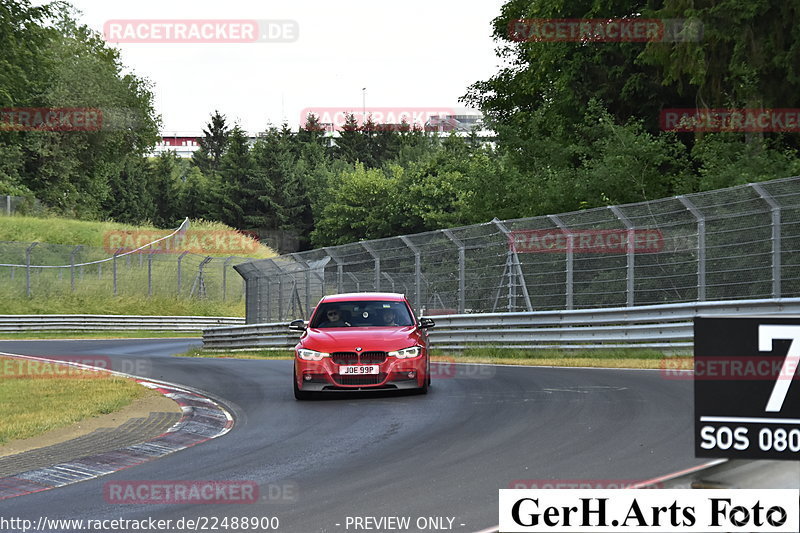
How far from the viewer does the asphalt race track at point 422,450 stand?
7.47 metres

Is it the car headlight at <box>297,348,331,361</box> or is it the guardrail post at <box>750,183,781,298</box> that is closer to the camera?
the car headlight at <box>297,348,331,361</box>

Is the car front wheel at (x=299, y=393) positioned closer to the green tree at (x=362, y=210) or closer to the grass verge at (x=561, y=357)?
the grass verge at (x=561, y=357)

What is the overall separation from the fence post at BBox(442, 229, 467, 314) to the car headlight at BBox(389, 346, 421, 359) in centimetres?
917

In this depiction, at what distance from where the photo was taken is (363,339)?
14.5 metres

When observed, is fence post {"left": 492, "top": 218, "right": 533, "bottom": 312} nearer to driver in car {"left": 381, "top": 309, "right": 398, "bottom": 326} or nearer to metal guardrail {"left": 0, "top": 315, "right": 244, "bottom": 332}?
driver in car {"left": 381, "top": 309, "right": 398, "bottom": 326}

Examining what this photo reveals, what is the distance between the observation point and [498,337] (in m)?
22.4

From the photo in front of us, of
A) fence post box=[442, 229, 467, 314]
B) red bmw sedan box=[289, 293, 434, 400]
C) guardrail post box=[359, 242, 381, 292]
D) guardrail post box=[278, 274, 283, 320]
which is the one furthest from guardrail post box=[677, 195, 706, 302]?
guardrail post box=[278, 274, 283, 320]

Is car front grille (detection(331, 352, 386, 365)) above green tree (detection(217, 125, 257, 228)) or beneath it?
beneath

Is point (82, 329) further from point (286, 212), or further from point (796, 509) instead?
point (286, 212)

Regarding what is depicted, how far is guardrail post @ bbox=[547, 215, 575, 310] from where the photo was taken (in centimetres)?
2098

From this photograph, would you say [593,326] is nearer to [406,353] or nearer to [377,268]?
[406,353]

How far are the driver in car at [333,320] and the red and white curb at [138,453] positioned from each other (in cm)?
192

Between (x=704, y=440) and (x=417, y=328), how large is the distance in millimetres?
10921

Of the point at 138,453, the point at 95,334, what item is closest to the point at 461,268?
the point at 138,453
